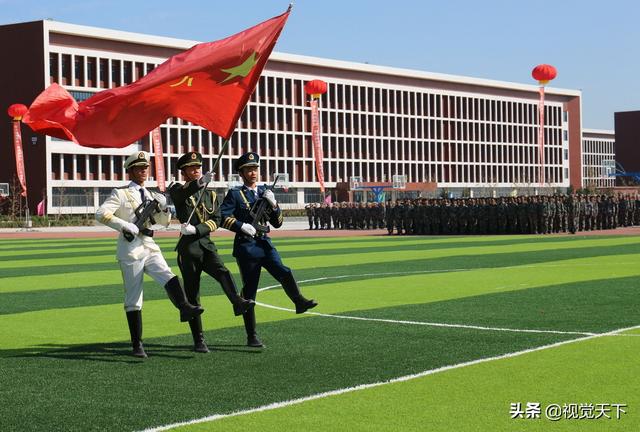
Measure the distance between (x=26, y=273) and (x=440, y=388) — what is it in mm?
17833

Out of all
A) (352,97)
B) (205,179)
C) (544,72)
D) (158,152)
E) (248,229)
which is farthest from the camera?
(352,97)

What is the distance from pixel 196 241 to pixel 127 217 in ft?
2.35

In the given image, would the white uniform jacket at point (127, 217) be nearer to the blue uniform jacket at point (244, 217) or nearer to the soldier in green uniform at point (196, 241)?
the soldier in green uniform at point (196, 241)

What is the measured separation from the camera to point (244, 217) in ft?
37.3

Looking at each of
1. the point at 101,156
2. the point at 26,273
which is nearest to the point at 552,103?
the point at 101,156

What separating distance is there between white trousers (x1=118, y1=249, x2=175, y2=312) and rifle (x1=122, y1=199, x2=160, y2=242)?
241mm

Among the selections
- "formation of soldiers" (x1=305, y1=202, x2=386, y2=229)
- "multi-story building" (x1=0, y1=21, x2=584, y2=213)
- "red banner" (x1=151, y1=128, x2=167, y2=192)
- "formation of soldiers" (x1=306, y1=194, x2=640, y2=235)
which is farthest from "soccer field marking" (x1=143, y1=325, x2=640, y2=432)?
"multi-story building" (x1=0, y1=21, x2=584, y2=213)

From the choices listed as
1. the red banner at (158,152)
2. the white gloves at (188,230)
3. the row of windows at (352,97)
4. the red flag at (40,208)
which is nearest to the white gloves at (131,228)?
the white gloves at (188,230)

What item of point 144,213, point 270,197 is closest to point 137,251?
point 144,213

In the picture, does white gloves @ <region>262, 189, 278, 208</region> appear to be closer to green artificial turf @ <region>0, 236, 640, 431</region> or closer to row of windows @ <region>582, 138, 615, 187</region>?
green artificial turf @ <region>0, 236, 640, 431</region>

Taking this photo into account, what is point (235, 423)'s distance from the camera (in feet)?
24.9

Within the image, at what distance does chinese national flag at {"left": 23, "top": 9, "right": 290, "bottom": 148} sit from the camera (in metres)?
11.3

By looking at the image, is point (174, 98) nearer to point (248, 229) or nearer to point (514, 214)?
point (248, 229)

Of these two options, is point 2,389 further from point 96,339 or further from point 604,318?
point 604,318
